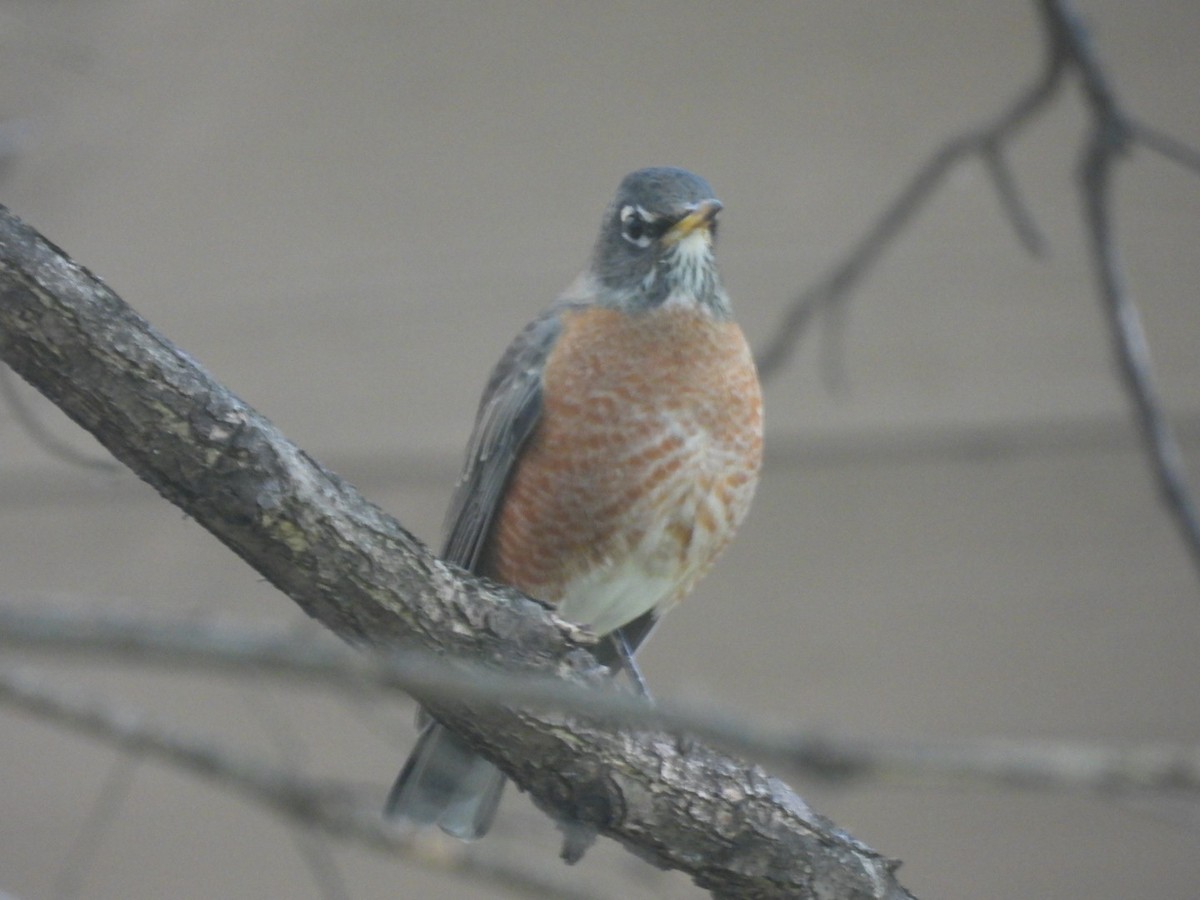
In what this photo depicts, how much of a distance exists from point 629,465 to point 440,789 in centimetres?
73

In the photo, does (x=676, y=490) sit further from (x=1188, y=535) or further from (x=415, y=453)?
(x=415, y=453)

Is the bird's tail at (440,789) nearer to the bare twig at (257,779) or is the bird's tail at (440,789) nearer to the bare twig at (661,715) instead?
the bare twig at (257,779)

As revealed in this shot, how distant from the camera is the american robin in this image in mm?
2693

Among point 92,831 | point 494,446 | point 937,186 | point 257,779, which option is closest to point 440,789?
point 257,779

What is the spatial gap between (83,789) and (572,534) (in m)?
3.19

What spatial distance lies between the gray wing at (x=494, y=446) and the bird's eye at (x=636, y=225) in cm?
28

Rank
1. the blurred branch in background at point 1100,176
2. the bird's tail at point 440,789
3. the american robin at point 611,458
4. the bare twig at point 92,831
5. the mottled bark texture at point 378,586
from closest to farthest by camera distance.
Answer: the mottled bark texture at point 378,586
the blurred branch in background at point 1100,176
the bird's tail at point 440,789
the american robin at point 611,458
the bare twig at point 92,831

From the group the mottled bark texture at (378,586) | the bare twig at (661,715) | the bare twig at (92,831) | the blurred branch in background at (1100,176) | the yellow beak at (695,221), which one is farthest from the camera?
the bare twig at (92,831)

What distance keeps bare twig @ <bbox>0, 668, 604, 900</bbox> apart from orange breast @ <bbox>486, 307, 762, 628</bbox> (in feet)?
2.08

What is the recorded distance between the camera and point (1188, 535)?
2.26 metres

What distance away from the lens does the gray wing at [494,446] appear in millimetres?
2752

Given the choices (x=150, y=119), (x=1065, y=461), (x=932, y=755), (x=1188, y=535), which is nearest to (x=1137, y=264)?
(x=1065, y=461)

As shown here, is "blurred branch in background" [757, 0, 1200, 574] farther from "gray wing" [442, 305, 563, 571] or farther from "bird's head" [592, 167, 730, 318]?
"gray wing" [442, 305, 563, 571]

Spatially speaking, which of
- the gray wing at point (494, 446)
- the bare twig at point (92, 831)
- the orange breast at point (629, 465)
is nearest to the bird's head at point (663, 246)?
the orange breast at point (629, 465)
